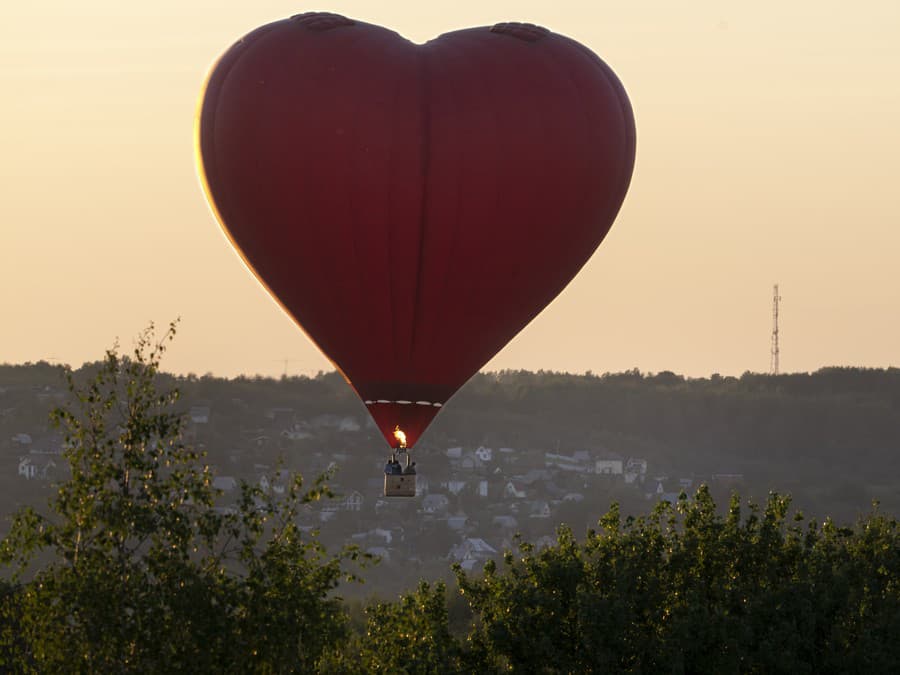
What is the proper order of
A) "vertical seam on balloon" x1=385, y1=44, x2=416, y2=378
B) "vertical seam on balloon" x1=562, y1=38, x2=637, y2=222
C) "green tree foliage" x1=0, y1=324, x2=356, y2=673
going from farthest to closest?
"vertical seam on balloon" x1=562, y1=38, x2=637, y2=222, "vertical seam on balloon" x1=385, y1=44, x2=416, y2=378, "green tree foliage" x1=0, y1=324, x2=356, y2=673

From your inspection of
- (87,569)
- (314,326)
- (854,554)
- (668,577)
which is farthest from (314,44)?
(854,554)

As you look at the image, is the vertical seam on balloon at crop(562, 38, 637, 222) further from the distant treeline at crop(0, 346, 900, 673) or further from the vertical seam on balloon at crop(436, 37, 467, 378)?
the distant treeline at crop(0, 346, 900, 673)

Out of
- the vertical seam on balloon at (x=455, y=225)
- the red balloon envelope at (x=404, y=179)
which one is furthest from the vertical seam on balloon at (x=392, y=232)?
the vertical seam on balloon at (x=455, y=225)

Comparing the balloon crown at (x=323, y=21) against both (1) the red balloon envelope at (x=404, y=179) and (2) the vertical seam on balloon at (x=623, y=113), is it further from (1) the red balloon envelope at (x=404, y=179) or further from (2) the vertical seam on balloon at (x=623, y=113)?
(2) the vertical seam on balloon at (x=623, y=113)

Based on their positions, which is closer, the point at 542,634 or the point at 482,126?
the point at 482,126

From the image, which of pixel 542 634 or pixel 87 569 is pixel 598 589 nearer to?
pixel 542 634

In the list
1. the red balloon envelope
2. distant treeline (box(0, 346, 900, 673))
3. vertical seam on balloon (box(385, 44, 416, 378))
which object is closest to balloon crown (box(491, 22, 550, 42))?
the red balloon envelope
